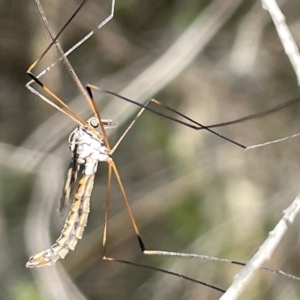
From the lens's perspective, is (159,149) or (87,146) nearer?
(87,146)

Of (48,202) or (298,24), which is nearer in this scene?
(298,24)

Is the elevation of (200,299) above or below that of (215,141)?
below

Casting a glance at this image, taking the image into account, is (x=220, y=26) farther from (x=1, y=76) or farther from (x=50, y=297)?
(x=50, y=297)

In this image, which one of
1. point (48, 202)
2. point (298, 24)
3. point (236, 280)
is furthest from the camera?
point (48, 202)

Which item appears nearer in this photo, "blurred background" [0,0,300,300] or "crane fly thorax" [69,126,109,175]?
"crane fly thorax" [69,126,109,175]

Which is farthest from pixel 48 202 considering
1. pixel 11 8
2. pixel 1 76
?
pixel 11 8

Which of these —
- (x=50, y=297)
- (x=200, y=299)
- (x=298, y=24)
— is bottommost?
(x=200, y=299)

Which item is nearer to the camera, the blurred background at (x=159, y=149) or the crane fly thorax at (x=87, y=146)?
the crane fly thorax at (x=87, y=146)

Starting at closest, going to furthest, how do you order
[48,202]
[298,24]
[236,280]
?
[236,280] → [298,24] → [48,202]
